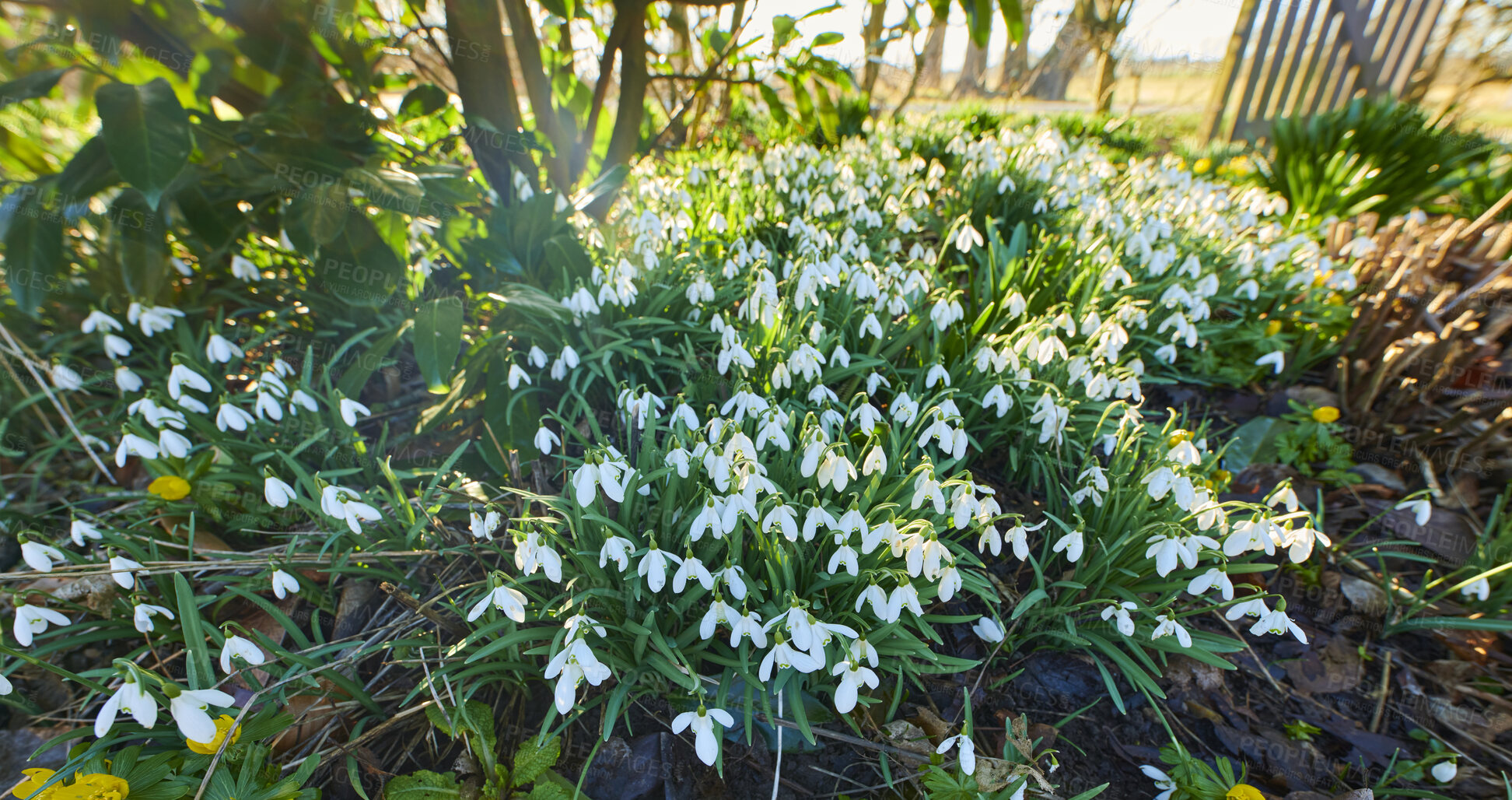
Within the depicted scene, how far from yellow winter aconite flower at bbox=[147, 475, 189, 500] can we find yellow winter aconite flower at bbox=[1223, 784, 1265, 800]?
2560 millimetres

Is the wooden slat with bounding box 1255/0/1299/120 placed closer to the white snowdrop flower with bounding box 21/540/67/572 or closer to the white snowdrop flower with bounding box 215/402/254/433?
the white snowdrop flower with bounding box 215/402/254/433

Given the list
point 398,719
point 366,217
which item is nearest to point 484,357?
point 366,217

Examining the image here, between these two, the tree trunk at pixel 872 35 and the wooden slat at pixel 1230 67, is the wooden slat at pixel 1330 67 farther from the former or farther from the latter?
the tree trunk at pixel 872 35

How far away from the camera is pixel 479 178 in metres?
2.93

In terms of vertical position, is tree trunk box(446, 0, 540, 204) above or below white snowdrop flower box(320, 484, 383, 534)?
above

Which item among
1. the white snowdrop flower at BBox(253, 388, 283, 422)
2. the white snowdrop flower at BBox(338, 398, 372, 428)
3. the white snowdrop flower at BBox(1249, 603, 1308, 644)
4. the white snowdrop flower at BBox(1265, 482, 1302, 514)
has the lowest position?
the white snowdrop flower at BBox(1249, 603, 1308, 644)

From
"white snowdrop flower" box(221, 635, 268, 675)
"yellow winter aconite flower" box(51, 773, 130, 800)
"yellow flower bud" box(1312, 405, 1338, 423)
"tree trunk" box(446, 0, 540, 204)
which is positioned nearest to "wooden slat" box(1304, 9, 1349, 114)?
"yellow flower bud" box(1312, 405, 1338, 423)

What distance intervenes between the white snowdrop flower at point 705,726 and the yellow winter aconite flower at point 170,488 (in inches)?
62.2

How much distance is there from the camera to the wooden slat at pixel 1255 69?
6625 mm

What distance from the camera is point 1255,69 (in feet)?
22.9

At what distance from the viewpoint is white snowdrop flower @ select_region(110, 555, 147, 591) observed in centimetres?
126

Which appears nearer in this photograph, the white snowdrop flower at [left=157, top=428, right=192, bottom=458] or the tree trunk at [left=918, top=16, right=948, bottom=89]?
the white snowdrop flower at [left=157, top=428, right=192, bottom=458]

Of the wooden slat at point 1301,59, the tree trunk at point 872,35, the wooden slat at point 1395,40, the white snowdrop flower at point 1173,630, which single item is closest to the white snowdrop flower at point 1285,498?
the white snowdrop flower at point 1173,630

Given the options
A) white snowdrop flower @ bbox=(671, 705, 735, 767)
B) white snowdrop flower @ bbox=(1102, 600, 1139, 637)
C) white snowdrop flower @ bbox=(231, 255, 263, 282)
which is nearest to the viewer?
white snowdrop flower @ bbox=(671, 705, 735, 767)
